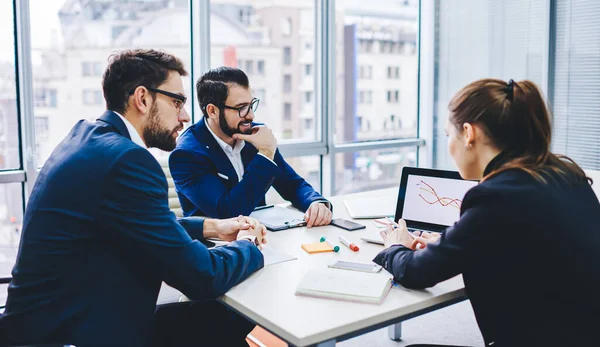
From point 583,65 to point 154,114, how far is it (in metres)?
3.46

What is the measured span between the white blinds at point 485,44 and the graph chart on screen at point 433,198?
8.38ft

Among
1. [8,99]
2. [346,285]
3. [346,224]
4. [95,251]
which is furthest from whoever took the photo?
[8,99]

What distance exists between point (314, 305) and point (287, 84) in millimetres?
2991

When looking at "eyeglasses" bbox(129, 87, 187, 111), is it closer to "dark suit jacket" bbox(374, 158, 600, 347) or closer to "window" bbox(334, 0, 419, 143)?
"dark suit jacket" bbox(374, 158, 600, 347)

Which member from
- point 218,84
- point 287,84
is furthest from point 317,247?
point 287,84

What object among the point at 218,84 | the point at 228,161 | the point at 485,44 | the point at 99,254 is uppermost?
the point at 485,44

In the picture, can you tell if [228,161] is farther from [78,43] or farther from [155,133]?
[78,43]

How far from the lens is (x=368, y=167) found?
480 cm

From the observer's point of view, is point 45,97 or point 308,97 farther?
point 308,97

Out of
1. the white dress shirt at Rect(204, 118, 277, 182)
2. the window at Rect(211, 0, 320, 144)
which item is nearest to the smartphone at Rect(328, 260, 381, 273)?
the white dress shirt at Rect(204, 118, 277, 182)

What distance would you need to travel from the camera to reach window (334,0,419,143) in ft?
14.6

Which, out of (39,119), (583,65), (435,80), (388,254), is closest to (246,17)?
(39,119)

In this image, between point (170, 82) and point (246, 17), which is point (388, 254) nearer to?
point (170, 82)

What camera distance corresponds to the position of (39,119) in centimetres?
318
